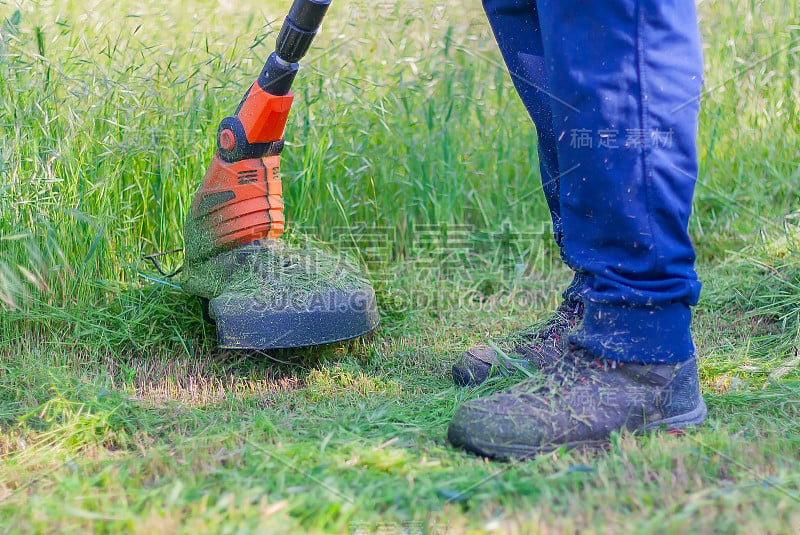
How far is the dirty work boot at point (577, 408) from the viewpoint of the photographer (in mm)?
1343

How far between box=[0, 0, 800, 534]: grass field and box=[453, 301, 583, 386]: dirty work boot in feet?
0.18

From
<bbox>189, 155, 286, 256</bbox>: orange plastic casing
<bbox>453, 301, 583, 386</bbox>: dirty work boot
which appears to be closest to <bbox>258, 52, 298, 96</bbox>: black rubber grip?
<bbox>189, 155, 286, 256</bbox>: orange plastic casing

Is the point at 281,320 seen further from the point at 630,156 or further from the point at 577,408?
the point at 630,156

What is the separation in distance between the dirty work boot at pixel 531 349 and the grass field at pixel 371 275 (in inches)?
2.1

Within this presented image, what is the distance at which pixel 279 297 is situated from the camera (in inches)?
70.9

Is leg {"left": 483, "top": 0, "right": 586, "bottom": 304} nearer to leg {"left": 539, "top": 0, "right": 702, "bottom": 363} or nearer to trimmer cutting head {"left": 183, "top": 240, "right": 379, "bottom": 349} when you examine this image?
leg {"left": 539, "top": 0, "right": 702, "bottom": 363}

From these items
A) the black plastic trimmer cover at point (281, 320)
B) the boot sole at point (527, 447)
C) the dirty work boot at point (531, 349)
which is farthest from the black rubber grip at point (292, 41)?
the boot sole at point (527, 447)

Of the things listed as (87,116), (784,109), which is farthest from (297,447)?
Result: (784,109)

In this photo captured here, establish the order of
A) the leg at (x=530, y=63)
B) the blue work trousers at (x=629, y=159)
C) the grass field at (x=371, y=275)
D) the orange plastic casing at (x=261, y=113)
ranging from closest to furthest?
the grass field at (x=371, y=275) < the blue work trousers at (x=629, y=159) < the leg at (x=530, y=63) < the orange plastic casing at (x=261, y=113)

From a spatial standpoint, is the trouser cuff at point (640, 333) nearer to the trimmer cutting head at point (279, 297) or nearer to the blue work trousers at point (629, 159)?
the blue work trousers at point (629, 159)

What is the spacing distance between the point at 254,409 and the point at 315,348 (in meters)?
0.38

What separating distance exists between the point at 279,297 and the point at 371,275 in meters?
0.56

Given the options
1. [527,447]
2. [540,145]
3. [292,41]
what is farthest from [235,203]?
[527,447]

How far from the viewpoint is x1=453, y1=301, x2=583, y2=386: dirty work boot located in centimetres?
172
